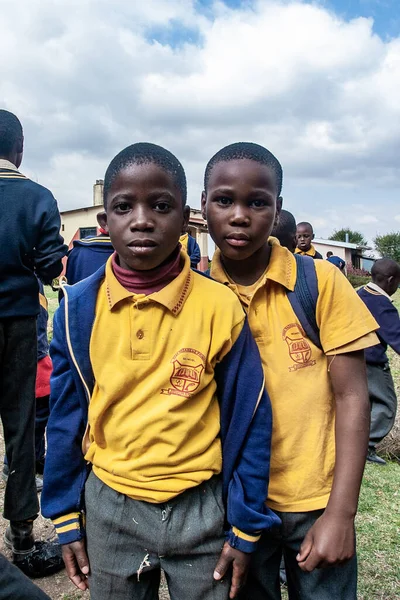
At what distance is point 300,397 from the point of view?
137 cm

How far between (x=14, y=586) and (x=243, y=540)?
0.68 meters

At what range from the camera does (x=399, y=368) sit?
7.23 m

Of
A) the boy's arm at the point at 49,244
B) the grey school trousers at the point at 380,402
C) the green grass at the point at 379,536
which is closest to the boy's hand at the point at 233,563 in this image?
the green grass at the point at 379,536

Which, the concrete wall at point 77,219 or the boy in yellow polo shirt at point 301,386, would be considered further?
the concrete wall at point 77,219

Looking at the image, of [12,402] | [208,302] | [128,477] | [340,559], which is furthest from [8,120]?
[340,559]

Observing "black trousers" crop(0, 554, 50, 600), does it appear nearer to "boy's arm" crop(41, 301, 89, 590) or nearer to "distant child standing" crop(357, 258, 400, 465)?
"boy's arm" crop(41, 301, 89, 590)

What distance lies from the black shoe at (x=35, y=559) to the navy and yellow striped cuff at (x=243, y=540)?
1.60 meters

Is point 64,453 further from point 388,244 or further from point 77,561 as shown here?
point 388,244

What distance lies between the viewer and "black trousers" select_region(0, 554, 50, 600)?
139 centimetres

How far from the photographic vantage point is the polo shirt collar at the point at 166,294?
1305 millimetres

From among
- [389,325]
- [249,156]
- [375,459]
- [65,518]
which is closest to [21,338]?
[65,518]

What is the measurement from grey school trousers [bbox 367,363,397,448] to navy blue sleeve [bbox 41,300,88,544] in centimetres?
339

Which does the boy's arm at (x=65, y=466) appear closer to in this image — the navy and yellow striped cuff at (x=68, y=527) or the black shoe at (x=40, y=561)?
the navy and yellow striped cuff at (x=68, y=527)

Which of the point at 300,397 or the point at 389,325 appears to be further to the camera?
the point at 389,325
